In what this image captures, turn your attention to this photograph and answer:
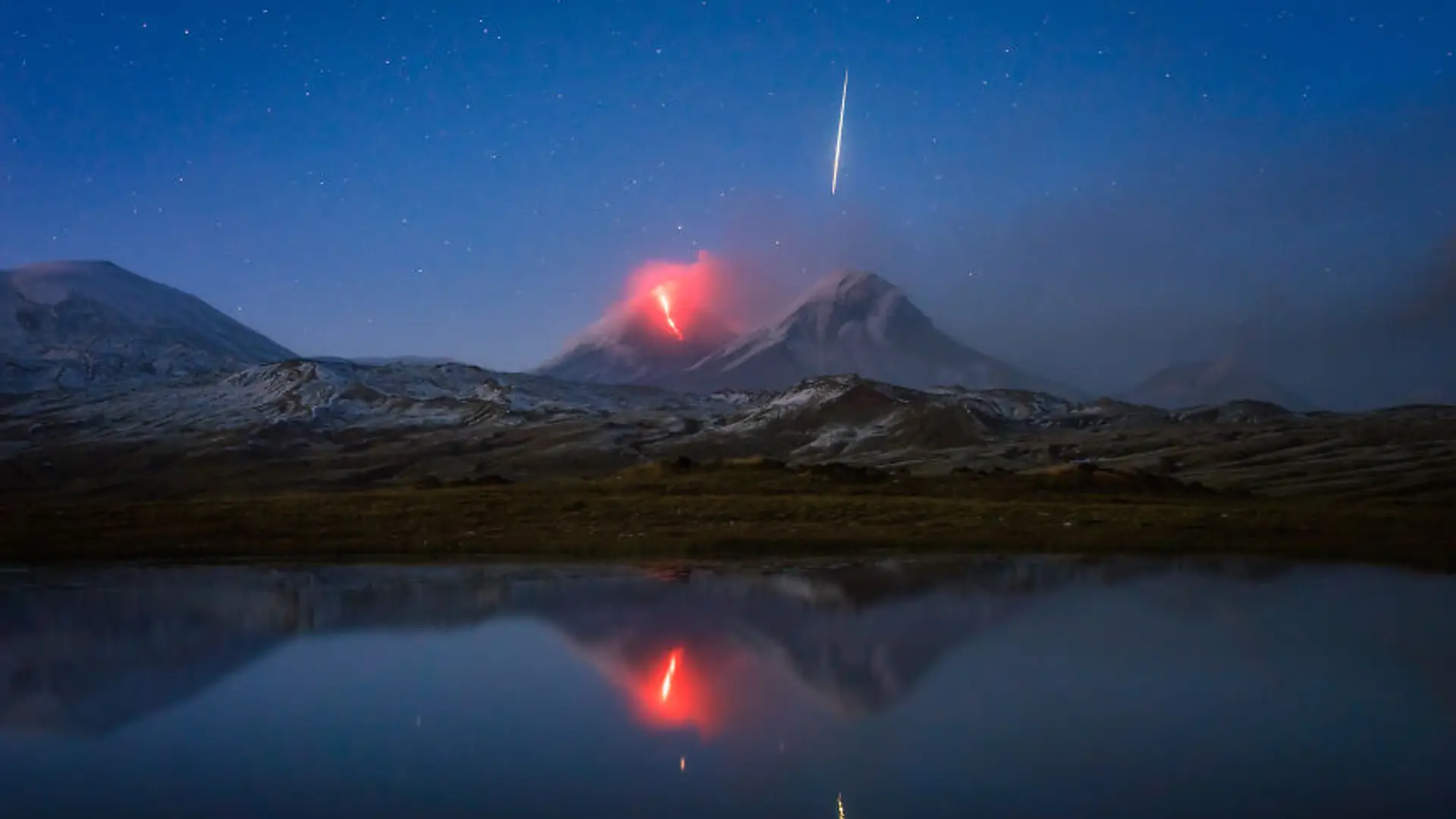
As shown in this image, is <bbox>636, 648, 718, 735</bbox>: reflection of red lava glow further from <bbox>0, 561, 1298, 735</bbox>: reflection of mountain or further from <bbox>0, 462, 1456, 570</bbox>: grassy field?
<bbox>0, 462, 1456, 570</bbox>: grassy field

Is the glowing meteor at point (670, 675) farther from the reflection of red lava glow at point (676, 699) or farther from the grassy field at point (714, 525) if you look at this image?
the grassy field at point (714, 525)

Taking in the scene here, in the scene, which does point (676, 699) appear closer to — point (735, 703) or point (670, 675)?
point (735, 703)

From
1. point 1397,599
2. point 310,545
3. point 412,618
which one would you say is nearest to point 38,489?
point 310,545

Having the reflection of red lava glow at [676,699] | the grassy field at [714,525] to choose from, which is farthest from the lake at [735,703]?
the grassy field at [714,525]

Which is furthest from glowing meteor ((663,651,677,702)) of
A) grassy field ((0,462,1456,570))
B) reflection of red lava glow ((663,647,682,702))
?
grassy field ((0,462,1456,570))

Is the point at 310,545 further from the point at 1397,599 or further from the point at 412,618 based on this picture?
the point at 1397,599

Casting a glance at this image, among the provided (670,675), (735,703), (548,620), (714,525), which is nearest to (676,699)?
(735,703)
